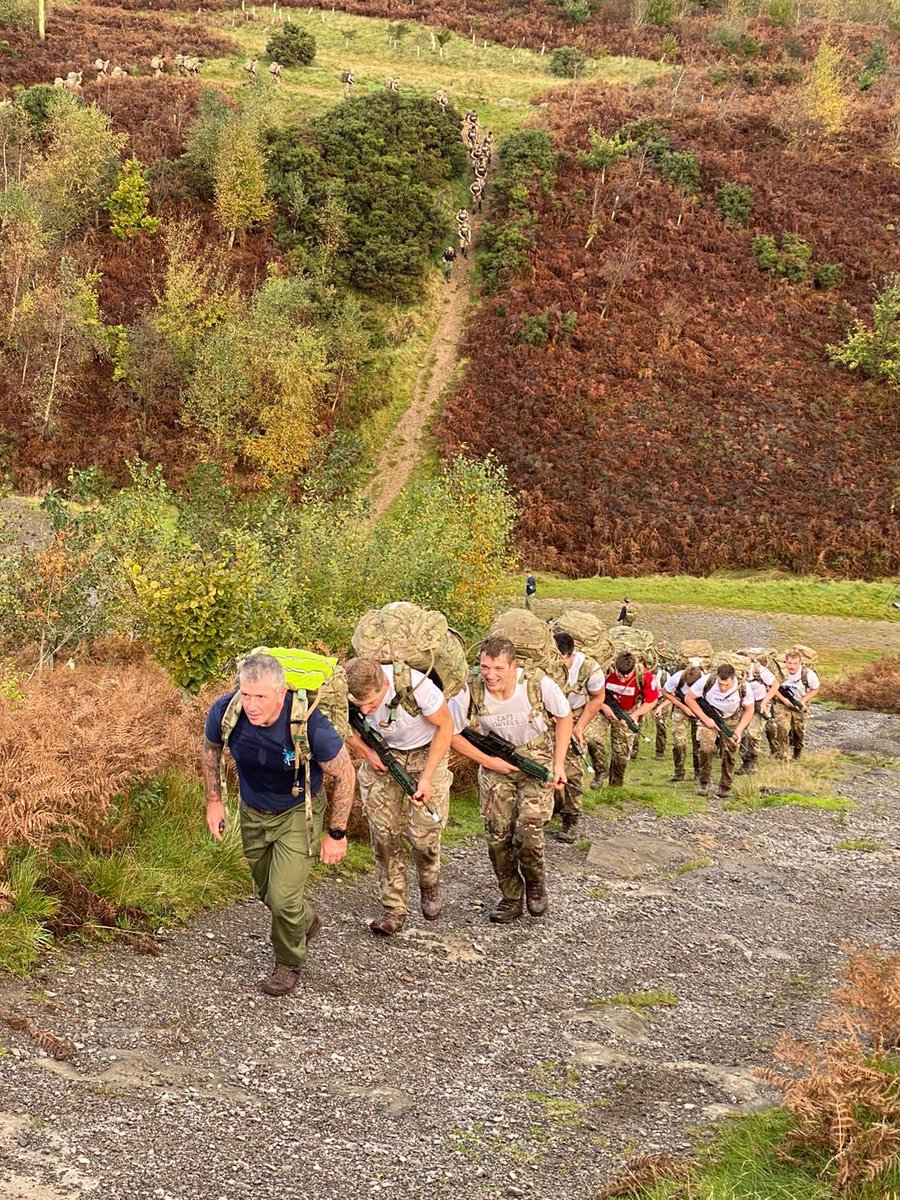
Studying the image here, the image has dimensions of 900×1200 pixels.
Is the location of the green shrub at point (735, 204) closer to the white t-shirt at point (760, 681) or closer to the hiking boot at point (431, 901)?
the white t-shirt at point (760, 681)

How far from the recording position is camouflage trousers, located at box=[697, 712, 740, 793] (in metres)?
15.1

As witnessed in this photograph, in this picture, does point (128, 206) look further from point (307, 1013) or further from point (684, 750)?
point (307, 1013)

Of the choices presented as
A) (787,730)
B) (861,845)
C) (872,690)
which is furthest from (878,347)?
(861,845)

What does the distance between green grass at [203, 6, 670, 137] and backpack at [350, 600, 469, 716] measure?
5850cm

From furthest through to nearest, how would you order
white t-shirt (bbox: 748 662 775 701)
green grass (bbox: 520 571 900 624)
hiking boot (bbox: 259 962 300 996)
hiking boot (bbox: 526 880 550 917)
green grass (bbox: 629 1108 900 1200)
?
green grass (bbox: 520 571 900 624) < white t-shirt (bbox: 748 662 775 701) < hiking boot (bbox: 526 880 550 917) < hiking boot (bbox: 259 962 300 996) < green grass (bbox: 629 1108 900 1200)

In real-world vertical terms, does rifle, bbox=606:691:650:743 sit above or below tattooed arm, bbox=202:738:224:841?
below

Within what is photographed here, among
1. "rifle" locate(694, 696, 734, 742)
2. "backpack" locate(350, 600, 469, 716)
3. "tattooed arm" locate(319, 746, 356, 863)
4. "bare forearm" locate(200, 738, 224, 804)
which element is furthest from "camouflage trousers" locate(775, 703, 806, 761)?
"bare forearm" locate(200, 738, 224, 804)

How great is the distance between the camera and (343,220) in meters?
49.9

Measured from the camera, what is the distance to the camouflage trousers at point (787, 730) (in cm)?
1750

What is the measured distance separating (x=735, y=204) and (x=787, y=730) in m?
41.8

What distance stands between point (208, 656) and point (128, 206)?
43.4 metres

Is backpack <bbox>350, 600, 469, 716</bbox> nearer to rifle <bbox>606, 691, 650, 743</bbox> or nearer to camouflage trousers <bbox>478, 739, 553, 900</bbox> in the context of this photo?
camouflage trousers <bbox>478, 739, 553, 900</bbox>

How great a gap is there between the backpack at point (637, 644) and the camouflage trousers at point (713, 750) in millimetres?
1195

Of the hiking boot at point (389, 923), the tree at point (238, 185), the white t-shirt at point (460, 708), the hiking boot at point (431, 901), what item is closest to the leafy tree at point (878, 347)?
the tree at point (238, 185)
